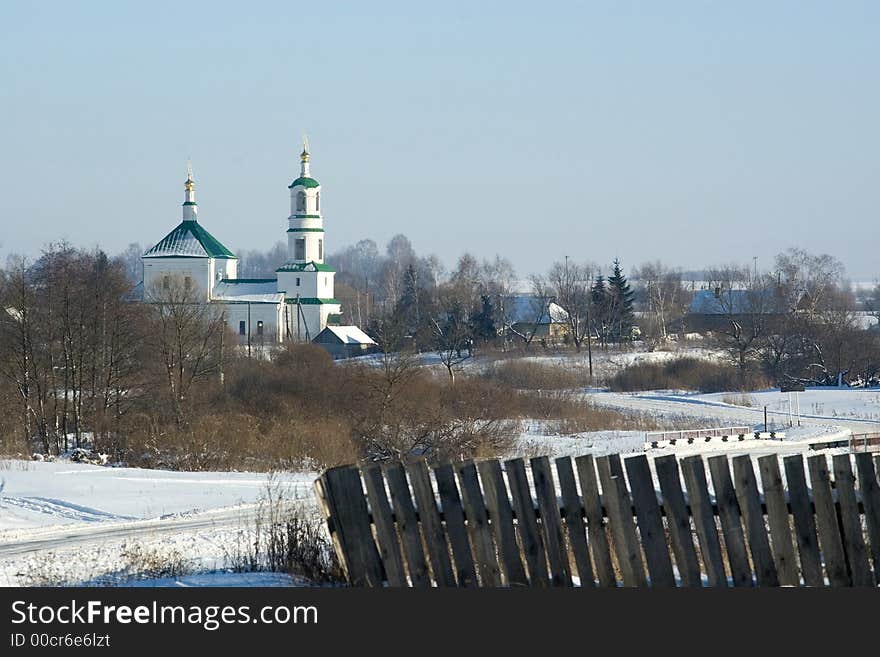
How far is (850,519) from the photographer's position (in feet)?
25.6

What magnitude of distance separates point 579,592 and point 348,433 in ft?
84.9

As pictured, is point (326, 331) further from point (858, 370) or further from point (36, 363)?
point (36, 363)

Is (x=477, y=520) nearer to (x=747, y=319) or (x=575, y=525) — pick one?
(x=575, y=525)

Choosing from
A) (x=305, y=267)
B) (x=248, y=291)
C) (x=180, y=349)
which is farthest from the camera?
(x=248, y=291)

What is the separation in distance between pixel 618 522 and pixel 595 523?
0.50 ft

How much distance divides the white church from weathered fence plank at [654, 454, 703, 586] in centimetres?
8396

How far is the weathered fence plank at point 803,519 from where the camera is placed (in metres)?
7.79

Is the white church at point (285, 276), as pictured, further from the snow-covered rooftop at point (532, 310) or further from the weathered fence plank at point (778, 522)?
the weathered fence plank at point (778, 522)

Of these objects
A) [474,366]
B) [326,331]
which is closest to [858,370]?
[474,366]

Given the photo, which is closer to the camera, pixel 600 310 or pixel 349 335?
pixel 600 310

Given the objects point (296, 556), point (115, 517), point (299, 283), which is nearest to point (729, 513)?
point (296, 556)

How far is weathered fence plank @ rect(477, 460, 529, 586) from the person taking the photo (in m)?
8.03

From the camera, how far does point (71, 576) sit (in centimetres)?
1030

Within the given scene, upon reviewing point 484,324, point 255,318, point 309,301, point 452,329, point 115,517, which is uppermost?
point 309,301
